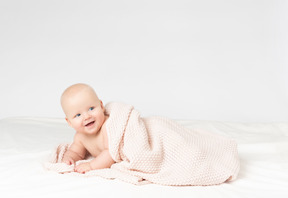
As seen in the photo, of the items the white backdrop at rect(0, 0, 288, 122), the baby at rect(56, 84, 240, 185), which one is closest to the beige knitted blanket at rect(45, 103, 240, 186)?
the baby at rect(56, 84, 240, 185)

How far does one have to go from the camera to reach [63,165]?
1948mm

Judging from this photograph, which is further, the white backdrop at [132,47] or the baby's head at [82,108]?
the white backdrop at [132,47]

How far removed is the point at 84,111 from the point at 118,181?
1.15 ft

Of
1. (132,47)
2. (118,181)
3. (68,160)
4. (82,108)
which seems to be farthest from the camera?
(132,47)

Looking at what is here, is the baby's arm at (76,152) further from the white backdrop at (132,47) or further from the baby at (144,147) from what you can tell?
the white backdrop at (132,47)

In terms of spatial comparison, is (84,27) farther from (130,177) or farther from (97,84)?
(130,177)

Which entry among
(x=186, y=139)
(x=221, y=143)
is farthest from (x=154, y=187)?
(x=221, y=143)

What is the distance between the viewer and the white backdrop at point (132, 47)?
11.5 feet

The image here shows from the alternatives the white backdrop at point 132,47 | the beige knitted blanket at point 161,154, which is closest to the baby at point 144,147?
the beige knitted blanket at point 161,154

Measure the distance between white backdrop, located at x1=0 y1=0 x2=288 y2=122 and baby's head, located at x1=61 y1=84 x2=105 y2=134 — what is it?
1502mm

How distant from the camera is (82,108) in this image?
1925mm

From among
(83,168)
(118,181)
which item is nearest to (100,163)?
(83,168)

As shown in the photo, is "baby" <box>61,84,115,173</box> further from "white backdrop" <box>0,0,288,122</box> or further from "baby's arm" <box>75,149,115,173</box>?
"white backdrop" <box>0,0,288,122</box>

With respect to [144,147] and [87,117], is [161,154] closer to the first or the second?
[144,147]
